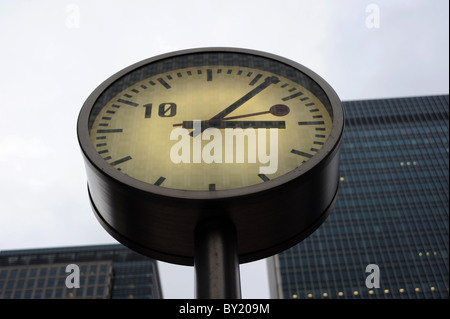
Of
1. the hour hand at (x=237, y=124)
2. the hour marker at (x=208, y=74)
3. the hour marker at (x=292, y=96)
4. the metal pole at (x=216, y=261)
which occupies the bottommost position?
the metal pole at (x=216, y=261)

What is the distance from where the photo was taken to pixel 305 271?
86500 mm

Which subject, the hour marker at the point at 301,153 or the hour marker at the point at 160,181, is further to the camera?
the hour marker at the point at 301,153

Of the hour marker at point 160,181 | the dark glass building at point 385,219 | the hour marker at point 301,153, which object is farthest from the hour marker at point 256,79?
the dark glass building at point 385,219

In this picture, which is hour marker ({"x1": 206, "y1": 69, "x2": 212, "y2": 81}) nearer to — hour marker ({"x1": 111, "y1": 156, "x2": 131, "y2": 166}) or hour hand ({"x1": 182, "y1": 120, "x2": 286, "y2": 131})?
hour hand ({"x1": 182, "y1": 120, "x2": 286, "y2": 131})

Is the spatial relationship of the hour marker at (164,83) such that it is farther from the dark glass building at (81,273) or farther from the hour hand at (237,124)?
the dark glass building at (81,273)

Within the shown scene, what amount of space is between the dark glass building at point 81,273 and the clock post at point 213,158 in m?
96.1

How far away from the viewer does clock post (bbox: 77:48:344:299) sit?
153 inches

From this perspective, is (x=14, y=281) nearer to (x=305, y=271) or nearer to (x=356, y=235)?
(x=305, y=271)

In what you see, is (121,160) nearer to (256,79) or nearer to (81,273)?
(256,79)

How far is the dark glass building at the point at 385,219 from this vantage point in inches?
3302

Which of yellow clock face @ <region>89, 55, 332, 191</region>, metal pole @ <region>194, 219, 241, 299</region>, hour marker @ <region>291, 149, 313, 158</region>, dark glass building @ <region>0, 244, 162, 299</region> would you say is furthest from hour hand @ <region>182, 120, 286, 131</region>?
dark glass building @ <region>0, 244, 162, 299</region>

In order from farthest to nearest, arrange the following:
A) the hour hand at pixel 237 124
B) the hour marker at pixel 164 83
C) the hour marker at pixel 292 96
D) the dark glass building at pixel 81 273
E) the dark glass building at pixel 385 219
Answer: the dark glass building at pixel 81 273
the dark glass building at pixel 385 219
the hour marker at pixel 164 83
the hour marker at pixel 292 96
the hour hand at pixel 237 124

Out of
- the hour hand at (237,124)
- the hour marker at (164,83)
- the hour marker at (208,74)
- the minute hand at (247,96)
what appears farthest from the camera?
the hour marker at (208,74)

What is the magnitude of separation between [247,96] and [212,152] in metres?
0.90
